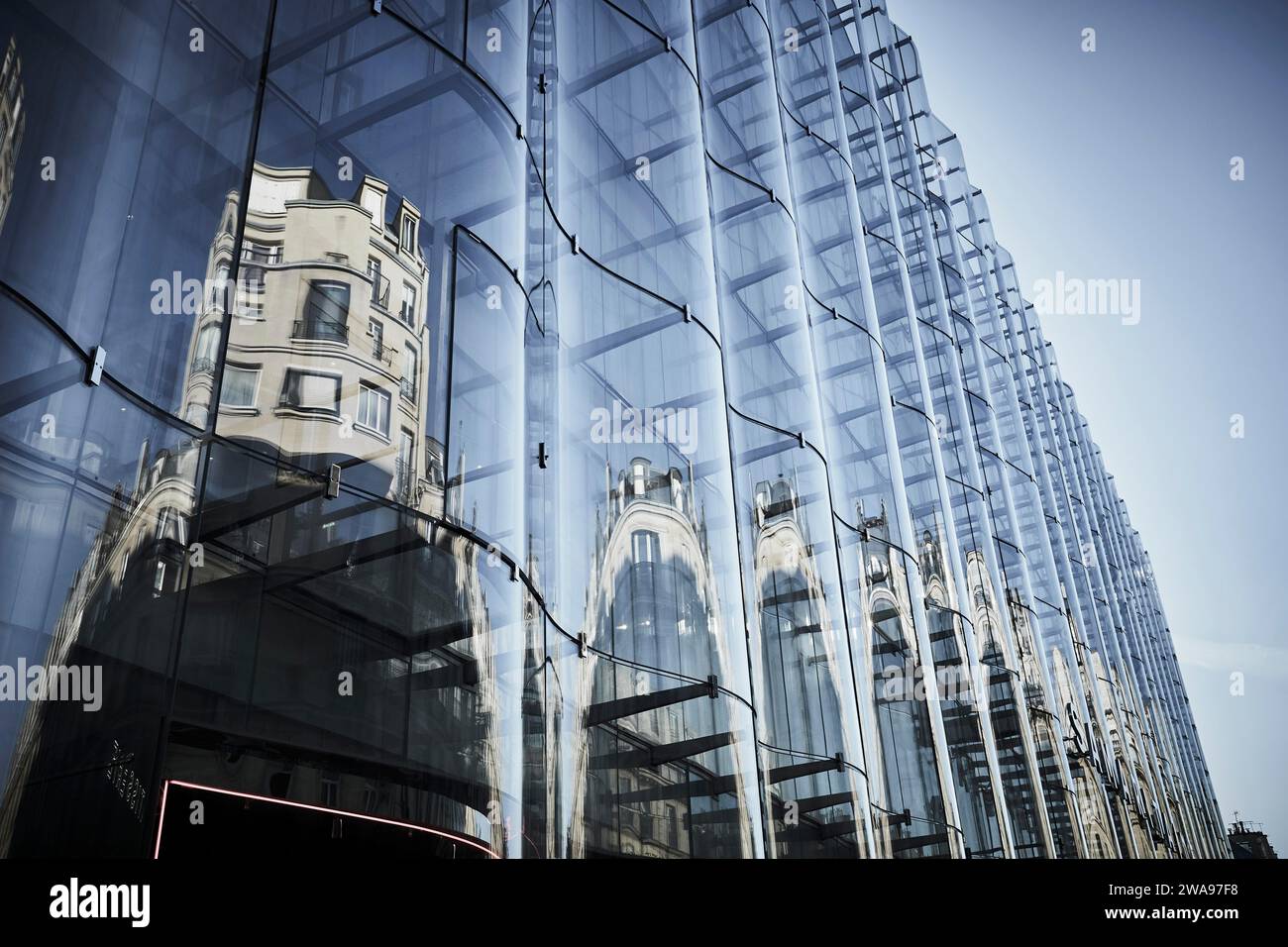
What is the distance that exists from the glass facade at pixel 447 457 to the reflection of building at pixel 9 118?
0.06ft

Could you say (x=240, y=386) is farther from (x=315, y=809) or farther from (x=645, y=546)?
(x=645, y=546)

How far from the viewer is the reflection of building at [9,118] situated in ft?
16.0

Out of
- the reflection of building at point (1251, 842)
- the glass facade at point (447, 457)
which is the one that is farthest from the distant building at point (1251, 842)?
the glass facade at point (447, 457)

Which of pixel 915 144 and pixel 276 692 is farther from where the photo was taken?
pixel 915 144

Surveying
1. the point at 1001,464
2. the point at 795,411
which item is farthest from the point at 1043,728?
the point at 795,411

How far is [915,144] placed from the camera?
3016 cm

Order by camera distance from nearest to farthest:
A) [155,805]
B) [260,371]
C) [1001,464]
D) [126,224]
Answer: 1. [155,805]
2. [126,224]
3. [260,371]
4. [1001,464]

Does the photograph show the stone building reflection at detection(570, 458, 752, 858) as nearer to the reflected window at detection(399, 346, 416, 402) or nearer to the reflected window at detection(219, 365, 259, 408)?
the reflected window at detection(399, 346, 416, 402)

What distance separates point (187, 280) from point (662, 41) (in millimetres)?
9804

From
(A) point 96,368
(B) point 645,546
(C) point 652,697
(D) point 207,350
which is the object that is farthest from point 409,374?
(C) point 652,697

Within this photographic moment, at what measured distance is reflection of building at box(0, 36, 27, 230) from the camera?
489cm

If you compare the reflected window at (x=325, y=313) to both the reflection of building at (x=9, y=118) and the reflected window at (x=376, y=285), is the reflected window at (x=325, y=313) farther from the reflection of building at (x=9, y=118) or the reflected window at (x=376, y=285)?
the reflection of building at (x=9, y=118)

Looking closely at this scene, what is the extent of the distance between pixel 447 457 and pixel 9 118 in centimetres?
310

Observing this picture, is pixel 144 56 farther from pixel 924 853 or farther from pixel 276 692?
pixel 924 853
